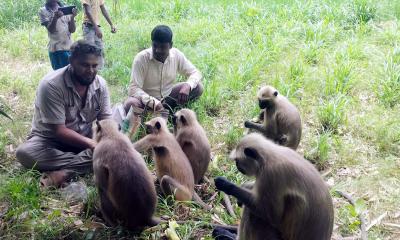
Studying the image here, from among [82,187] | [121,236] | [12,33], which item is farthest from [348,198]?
[12,33]

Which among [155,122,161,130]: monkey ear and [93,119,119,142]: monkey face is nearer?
[93,119,119,142]: monkey face

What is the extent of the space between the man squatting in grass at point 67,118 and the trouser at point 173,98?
0.77 metres

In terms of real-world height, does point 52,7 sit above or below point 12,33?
above

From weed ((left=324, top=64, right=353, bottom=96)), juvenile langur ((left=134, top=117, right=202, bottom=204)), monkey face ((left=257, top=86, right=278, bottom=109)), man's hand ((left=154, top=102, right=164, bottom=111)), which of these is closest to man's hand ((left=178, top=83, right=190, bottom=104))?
man's hand ((left=154, top=102, right=164, bottom=111))

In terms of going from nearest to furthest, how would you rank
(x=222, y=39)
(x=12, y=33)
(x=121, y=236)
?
(x=121, y=236) < (x=222, y=39) < (x=12, y=33)

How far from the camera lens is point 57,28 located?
312 inches

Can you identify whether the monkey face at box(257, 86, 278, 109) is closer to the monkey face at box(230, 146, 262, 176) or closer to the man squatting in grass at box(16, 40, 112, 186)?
the man squatting in grass at box(16, 40, 112, 186)

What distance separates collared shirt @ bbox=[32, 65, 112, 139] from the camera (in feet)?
17.7

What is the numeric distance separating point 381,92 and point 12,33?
375 inches

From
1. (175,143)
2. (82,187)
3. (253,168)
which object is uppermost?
(253,168)

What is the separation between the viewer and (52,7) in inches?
316

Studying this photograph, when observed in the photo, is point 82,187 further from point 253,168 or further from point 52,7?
point 52,7

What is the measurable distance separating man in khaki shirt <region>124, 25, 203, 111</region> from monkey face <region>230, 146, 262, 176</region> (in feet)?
9.69

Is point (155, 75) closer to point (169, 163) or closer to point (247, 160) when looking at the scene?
point (169, 163)
